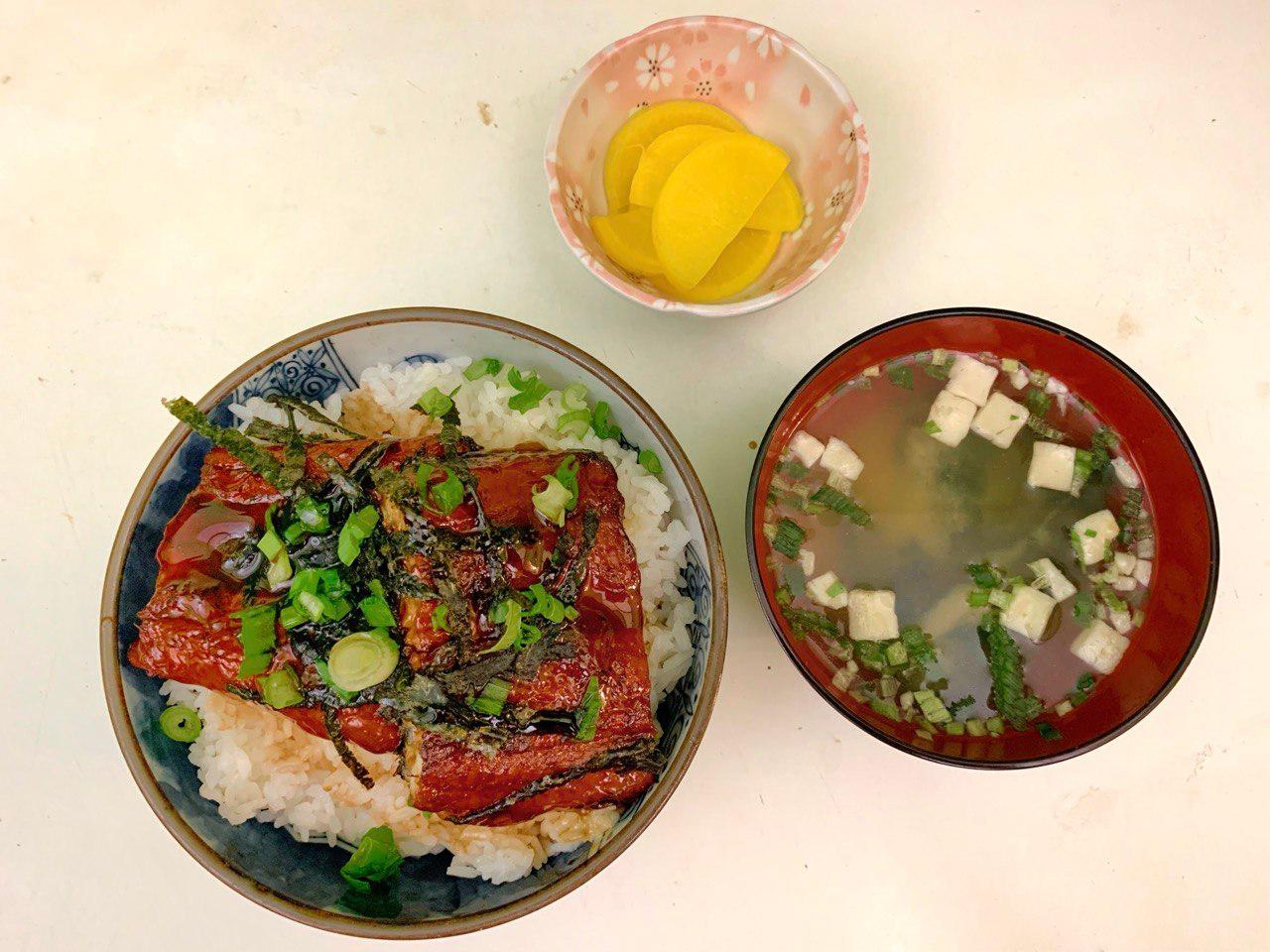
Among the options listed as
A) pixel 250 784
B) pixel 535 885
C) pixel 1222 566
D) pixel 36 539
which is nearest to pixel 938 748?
pixel 535 885

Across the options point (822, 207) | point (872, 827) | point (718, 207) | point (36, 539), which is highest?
point (822, 207)

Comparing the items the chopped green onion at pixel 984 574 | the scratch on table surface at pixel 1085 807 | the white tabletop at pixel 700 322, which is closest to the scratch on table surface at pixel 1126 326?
the white tabletop at pixel 700 322

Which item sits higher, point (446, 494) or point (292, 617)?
point (446, 494)

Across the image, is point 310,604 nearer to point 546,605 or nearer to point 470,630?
point 470,630

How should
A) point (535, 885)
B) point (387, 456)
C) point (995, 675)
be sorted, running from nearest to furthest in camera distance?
point (535, 885) → point (387, 456) → point (995, 675)

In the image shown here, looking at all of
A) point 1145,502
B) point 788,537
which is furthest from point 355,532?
point 1145,502

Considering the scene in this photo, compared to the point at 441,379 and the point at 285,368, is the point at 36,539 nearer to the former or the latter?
the point at 285,368

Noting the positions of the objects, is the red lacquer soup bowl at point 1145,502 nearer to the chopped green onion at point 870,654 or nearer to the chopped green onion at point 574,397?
the chopped green onion at point 870,654
